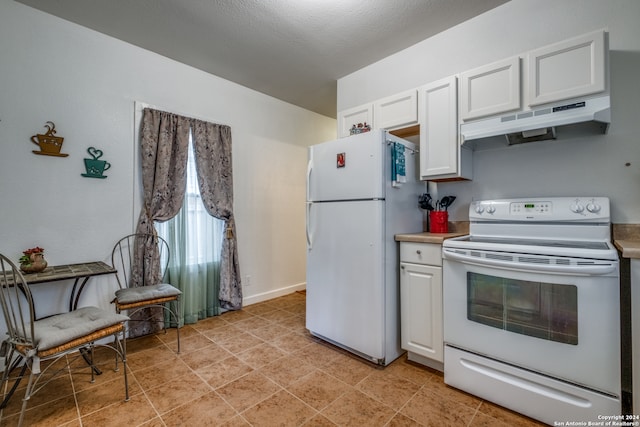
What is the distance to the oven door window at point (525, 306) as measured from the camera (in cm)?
142

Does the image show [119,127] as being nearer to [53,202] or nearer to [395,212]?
[53,202]

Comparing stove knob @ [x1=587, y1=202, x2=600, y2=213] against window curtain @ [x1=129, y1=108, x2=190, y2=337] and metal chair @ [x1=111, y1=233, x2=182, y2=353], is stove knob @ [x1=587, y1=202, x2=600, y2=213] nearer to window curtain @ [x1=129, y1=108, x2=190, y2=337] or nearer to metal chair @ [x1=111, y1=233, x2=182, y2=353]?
metal chair @ [x1=111, y1=233, x2=182, y2=353]

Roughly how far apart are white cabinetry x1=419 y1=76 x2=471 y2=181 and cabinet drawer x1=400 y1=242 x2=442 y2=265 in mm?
573

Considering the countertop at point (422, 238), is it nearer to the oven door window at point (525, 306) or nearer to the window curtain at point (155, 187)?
the oven door window at point (525, 306)

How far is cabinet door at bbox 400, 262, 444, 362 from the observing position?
1921mm

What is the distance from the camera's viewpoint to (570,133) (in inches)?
71.4

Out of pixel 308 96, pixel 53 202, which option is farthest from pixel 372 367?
pixel 308 96

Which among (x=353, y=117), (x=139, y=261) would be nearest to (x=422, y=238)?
(x=353, y=117)

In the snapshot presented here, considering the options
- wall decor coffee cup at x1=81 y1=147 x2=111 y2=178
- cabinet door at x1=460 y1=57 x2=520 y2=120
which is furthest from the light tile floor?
cabinet door at x1=460 y1=57 x2=520 y2=120

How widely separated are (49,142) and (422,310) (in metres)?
3.01

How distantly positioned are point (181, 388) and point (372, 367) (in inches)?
50.2

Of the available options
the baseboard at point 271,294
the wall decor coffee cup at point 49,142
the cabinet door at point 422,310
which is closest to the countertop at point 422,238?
the cabinet door at point 422,310

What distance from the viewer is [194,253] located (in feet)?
9.78

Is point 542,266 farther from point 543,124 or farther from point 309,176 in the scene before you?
point 309,176
